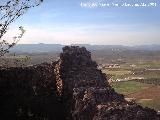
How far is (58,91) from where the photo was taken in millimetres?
22672

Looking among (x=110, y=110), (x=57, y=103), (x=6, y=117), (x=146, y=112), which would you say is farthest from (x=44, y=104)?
(x=146, y=112)

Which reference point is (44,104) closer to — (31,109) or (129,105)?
(31,109)

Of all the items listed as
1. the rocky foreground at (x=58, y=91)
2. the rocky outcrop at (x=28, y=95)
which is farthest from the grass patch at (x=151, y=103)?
the rocky outcrop at (x=28, y=95)

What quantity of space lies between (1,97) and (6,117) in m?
1.69

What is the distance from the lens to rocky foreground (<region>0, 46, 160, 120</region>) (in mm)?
18609

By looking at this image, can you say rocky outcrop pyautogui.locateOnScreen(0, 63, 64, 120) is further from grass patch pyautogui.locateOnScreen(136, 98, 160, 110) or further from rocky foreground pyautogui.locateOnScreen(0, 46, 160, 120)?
grass patch pyautogui.locateOnScreen(136, 98, 160, 110)

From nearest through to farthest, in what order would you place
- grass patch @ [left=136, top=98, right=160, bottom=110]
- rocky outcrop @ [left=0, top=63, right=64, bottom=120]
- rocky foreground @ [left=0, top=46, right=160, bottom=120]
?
rocky foreground @ [left=0, top=46, right=160, bottom=120] → rocky outcrop @ [left=0, top=63, right=64, bottom=120] → grass patch @ [left=136, top=98, right=160, bottom=110]

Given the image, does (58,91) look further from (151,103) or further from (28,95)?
(151,103)

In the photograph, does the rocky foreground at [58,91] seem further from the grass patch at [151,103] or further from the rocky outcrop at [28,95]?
the grass patch at [151,103]

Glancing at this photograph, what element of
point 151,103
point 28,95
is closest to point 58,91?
point 28,95

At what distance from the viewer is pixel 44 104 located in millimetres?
21906

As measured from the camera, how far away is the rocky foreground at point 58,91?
18.6 metres

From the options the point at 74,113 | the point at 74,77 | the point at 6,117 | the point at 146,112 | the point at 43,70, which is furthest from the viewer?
the point at 43,70

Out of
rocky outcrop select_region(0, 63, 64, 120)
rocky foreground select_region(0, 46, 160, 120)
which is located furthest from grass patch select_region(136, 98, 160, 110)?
rocky outcrop select_region(0, 63, 64, 120)
